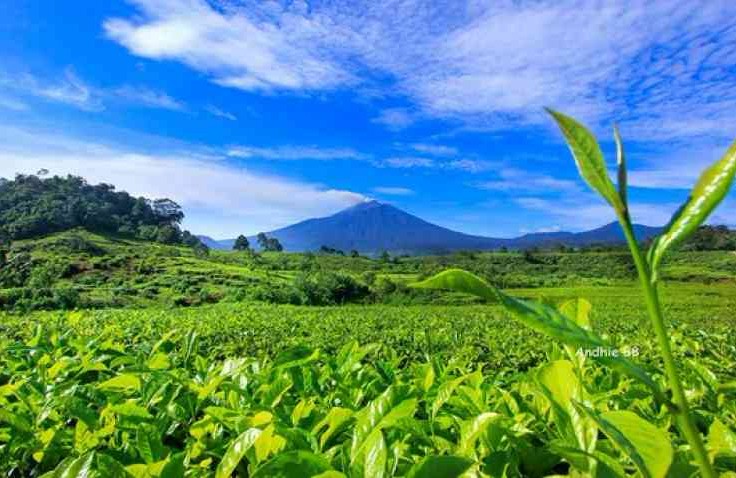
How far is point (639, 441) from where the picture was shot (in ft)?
1.99

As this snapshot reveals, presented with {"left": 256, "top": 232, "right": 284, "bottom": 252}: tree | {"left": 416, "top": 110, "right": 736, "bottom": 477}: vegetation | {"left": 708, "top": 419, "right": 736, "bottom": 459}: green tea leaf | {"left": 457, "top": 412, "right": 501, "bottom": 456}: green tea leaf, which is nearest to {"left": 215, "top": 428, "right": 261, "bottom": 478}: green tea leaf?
{"left": 457, "top": 412, "right": 501, "bottom": 456}: green tea leaf

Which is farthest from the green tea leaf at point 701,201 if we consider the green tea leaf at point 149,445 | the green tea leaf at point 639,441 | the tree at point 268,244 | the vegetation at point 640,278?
the tree at point 268,244

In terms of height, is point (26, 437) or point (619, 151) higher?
point (619, 151)

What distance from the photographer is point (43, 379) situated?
58.5 inches

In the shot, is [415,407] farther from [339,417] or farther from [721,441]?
[721,441]

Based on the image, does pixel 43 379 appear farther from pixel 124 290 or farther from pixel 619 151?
pixel 124 290

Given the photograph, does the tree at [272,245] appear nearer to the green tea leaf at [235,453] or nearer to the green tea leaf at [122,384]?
the green tea leaf at [122,384]

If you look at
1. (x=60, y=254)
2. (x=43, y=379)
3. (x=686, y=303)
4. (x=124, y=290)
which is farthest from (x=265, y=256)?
(x=43, y=379)

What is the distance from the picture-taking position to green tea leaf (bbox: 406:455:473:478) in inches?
28.4

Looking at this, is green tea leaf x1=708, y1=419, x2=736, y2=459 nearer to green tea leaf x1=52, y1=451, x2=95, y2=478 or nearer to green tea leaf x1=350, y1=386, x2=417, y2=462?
green tea leaf x1=350, y1=386, x2=417, y2=462

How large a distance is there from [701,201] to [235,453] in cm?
69

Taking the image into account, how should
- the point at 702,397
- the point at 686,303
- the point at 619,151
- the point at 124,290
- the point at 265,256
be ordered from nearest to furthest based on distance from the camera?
the point at 619,151
the point at 702,397
the point at 686,303
the point at 124,290
the point at 265,256

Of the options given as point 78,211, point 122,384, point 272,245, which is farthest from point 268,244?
point 122,384

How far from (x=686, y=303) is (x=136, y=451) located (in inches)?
1149
